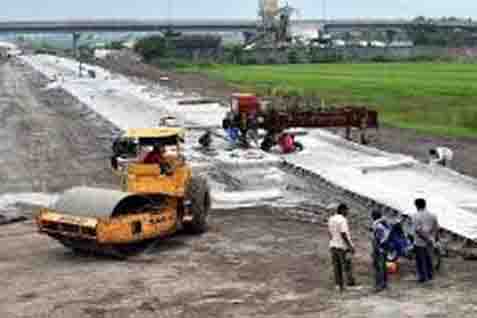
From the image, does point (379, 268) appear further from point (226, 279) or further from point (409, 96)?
point (409, 96)

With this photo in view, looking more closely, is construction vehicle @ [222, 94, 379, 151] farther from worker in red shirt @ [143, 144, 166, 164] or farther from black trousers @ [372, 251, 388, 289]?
black trousers @ [372, 251, 388, 289]

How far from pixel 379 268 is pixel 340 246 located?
652mm

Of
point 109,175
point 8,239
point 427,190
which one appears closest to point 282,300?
point 8,239

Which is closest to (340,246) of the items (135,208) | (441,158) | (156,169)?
(135,208)

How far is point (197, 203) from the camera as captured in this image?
64.1 feet

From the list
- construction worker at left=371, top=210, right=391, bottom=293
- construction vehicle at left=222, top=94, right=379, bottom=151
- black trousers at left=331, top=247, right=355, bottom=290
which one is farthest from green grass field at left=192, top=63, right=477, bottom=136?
construction worker at left=371, top=210, right=391, bottom=293

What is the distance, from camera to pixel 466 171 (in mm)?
29422

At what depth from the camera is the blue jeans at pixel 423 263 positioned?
1532 centimetres

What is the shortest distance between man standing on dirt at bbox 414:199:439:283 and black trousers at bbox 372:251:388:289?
600 mm

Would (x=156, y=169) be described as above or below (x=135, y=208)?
above

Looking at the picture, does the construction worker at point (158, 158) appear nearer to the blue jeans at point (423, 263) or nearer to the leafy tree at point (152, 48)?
the blue jeans at point (423, 263)

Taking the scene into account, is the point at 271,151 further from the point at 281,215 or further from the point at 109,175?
the point at 281,215

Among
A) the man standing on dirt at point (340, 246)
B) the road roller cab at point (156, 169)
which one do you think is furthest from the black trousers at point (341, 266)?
the road roller cab at point (156, 169)

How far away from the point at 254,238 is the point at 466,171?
11268 millimetres
